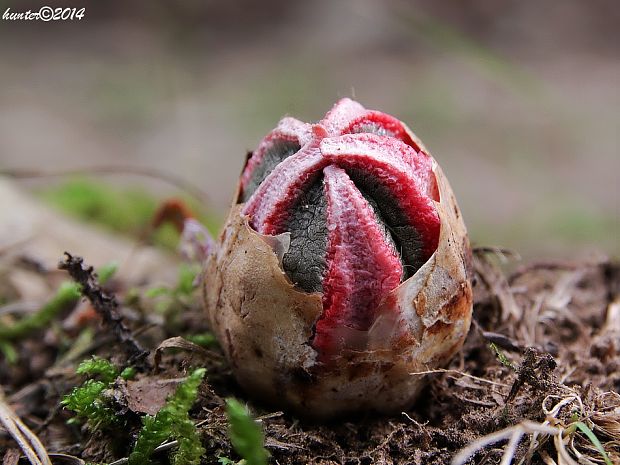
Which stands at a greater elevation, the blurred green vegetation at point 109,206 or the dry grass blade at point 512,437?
the blurred green vegetation at point 109,206

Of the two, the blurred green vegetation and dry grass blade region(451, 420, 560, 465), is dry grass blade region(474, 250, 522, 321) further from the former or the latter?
the blurred green vegetation

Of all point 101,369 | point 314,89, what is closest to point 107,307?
point 101,369

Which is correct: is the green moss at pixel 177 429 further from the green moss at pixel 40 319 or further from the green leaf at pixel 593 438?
the green moss at pixel 40 319

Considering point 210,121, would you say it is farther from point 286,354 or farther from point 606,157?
point 286,354

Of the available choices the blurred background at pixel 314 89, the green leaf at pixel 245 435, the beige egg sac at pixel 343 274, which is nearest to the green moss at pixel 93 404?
the beige egg sac at pixel 343 274

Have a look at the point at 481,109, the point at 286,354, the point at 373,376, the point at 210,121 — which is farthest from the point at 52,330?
the point at 481,109

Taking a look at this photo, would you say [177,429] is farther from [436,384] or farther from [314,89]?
[314,89]
